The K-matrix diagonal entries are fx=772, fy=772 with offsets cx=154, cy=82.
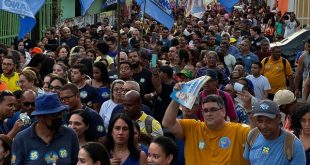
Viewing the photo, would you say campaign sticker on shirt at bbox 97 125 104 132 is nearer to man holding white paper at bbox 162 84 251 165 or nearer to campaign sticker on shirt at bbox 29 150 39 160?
man holding white paper at bbox 162 84 251 165

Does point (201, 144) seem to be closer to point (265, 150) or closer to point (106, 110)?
point (265, 150)

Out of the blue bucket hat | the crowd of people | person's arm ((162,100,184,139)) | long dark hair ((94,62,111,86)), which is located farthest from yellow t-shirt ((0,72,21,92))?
person's arm ((162,100,184,139))

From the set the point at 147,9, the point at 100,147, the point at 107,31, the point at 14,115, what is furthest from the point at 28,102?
the point at 107,31

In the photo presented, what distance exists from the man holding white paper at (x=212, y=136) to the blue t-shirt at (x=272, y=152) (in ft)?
0.88

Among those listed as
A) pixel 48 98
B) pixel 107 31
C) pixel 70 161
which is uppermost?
pixel 107 31

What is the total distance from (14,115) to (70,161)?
166 centimetres

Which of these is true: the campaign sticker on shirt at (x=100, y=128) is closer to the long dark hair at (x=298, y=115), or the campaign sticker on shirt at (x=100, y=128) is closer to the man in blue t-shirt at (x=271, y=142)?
the man in blue t-shirt at (x=271, y=142)

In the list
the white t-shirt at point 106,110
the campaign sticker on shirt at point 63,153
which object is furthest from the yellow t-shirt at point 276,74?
the campaign sticker on shirt at point 63,153

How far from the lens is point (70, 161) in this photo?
688 cm

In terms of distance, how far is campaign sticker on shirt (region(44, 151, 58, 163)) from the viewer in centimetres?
677

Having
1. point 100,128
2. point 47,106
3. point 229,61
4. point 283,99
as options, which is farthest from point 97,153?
point 229,61

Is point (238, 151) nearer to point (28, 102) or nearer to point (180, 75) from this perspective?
point (28, 102)

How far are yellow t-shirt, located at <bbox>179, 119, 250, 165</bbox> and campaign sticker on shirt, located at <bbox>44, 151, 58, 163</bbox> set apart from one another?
46.9 inches

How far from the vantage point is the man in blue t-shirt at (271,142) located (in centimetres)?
626
